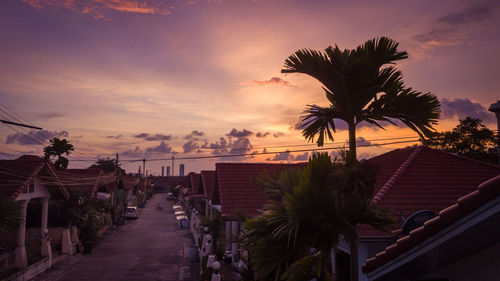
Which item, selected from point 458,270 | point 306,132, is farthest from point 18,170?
point 458,270

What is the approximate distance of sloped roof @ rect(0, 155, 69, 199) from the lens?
1667 cm

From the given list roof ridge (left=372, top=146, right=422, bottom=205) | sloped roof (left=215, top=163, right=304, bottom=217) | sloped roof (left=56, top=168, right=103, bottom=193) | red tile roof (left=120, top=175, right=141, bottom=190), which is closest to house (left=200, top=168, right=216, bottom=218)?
sloped roof (left=215, top=163, right=304, bottom=217)

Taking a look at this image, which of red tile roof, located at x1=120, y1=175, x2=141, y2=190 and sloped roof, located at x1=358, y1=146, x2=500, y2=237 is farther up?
sloped roof, located at x1=358, y1=146, x2=500, y2=237

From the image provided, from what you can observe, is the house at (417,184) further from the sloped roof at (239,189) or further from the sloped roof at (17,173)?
the sloped roof at (17,173)

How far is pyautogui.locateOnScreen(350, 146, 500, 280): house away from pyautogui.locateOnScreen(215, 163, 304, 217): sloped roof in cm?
536

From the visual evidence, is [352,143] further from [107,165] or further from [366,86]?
[107,165]

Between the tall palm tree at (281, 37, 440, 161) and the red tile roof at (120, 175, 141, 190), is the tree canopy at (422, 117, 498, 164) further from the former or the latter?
the red tile roof at (120, 175, 141, 190)

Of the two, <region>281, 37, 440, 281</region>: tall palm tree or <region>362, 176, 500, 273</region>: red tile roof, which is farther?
<region>281, 37, 440, 281</region>: tall palm tree

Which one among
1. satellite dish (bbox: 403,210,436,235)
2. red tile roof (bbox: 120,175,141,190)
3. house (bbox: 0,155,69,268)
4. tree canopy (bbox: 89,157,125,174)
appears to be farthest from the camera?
tree canopy (bbox: 89,157,125,174)

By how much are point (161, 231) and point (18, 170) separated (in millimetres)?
18568

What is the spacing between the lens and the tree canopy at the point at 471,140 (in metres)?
20.5

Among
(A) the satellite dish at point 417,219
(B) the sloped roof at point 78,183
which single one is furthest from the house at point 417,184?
(B) the sloped roof at point 78,183

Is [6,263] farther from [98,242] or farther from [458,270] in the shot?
[458,270]

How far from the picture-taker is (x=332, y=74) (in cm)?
655
